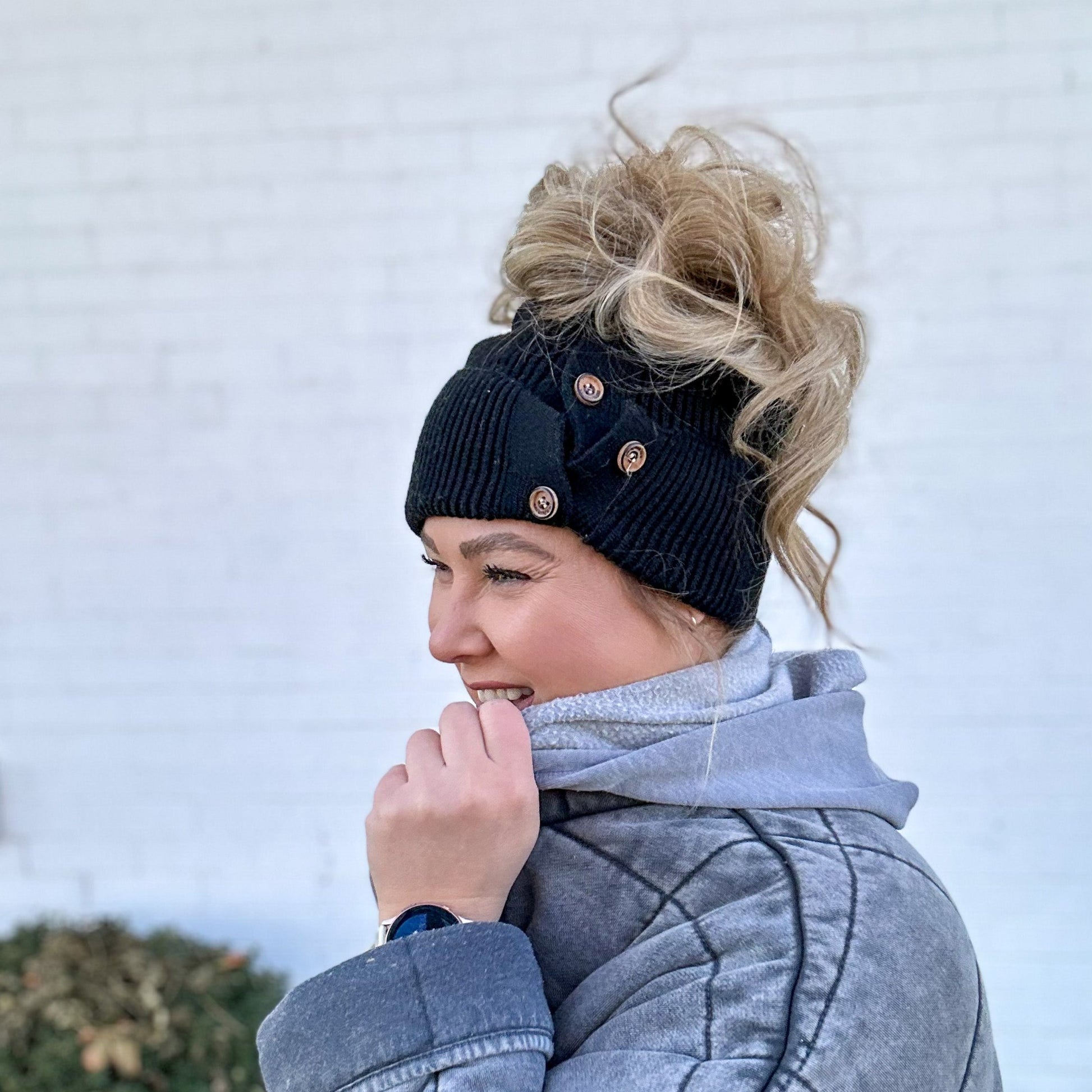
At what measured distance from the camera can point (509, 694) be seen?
4.31 feet

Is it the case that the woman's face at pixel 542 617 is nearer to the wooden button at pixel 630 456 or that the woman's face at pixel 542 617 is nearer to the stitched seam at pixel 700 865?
the wooden button at pixel 630 456

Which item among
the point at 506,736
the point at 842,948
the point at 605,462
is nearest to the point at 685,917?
the point at 842,948

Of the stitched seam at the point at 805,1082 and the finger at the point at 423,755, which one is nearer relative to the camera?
the stitched seam at the point at 805,1082

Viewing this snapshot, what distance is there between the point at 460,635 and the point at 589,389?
316 mm

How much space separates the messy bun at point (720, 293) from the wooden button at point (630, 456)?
0.09 meters

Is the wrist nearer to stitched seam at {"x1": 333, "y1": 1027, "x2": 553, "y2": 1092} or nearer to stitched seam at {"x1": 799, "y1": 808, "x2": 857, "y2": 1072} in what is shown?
stitched seam at {"x1": 333, "y1": 1027, "x2": 553, "y2": 1092}

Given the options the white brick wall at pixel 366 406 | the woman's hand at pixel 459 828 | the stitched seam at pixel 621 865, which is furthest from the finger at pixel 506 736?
the white brick wall at pixel 366 406

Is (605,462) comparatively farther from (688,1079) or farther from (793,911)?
(688,1079)

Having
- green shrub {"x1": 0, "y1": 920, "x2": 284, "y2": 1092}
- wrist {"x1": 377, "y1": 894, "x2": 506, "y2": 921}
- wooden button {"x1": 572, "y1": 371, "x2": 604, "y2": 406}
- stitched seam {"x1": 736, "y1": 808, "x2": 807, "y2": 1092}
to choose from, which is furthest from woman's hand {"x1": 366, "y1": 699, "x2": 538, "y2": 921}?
green shrub {"x1": 0, "y1": 920, "x2": 284, "y2": 1092}

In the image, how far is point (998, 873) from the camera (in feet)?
10.7

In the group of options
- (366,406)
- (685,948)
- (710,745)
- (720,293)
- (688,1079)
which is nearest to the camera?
(688,1079)

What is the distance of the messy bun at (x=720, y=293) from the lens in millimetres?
1302

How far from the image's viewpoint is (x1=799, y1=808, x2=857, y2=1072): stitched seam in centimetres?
102

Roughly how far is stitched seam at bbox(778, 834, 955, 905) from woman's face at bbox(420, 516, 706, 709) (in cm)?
24
